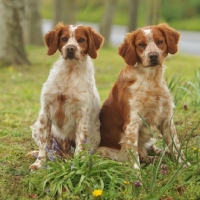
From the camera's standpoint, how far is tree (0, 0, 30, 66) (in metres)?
11.8

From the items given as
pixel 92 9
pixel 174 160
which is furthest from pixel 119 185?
pixel 92 9

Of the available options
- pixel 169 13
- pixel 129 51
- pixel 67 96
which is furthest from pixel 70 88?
pixel 169 13

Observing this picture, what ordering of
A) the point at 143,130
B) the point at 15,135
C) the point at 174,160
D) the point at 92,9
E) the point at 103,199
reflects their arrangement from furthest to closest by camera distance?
the point at 92,9 < the point at 15,135 < the point at 143,130 < the point at 174,160 < the point at 103,199

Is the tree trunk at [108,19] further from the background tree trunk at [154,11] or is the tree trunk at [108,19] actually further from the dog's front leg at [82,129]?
the dog's front leg at [82,129]

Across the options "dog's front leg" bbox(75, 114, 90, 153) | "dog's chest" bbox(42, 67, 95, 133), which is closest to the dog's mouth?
"dog's chest" bbox(42, 67, 95, 133)

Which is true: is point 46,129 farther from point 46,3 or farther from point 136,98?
point 46,3

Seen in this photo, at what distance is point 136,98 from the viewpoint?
196 inches

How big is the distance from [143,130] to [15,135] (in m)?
1.95

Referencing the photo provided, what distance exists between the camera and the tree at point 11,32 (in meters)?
11.8

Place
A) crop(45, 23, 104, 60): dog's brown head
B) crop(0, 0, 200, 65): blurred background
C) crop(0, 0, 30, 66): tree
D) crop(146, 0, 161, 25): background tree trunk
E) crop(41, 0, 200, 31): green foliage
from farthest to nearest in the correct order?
crop(41, 0, 200, 31): green foliage, crop(146, 0, 161, 25): background tree trunk, crop(0, 0, 200, 65): blurred background, crop(0, 0, 30, 66): tree, crop(45, 23, 104, 60): dog's brown head

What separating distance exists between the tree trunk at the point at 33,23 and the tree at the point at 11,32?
5875mm

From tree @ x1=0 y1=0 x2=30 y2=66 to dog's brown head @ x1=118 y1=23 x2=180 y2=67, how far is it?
23.8 feet

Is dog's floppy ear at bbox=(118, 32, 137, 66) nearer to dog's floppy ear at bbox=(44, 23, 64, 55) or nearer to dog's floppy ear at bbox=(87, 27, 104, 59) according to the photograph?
dog's floppy ear at bbox=(87, 27, 104, 59)

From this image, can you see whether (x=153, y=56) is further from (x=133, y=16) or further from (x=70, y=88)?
(x=133, y=16)
